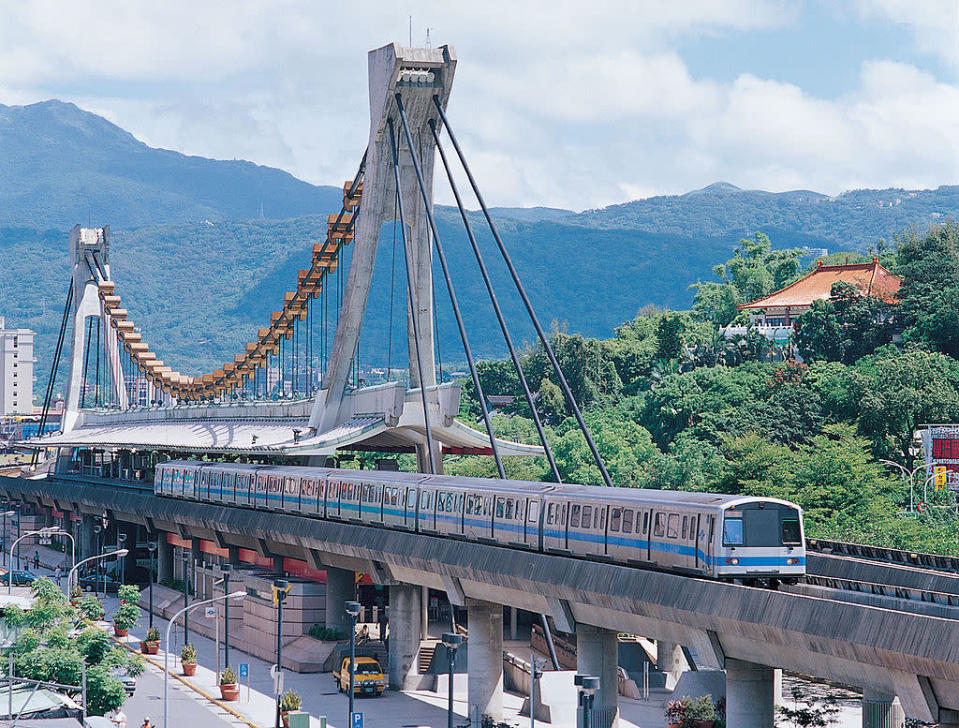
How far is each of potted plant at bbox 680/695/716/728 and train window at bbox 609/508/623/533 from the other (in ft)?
26.9

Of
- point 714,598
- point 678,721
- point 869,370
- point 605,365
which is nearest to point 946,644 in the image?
point 714,598

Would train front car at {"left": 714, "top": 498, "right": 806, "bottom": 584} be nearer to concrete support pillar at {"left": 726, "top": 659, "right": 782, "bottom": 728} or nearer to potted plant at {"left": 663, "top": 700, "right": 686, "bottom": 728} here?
concrete support pillar at {"left": 726, "top": 659, "right": 782, "bottom": 728}

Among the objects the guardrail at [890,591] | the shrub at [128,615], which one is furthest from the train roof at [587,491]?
the shrub at [128,615]

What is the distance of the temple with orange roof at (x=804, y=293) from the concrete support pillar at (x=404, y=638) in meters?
89.3

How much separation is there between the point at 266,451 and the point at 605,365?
307 ft

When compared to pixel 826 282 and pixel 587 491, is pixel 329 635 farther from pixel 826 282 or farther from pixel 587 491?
pixel 826 282

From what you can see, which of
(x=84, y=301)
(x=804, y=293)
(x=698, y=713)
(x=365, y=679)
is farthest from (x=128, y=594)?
(x=804, y=293)

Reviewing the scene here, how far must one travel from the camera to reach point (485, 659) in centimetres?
5194

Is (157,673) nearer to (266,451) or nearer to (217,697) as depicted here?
(217,697)

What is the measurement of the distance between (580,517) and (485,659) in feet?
34.6

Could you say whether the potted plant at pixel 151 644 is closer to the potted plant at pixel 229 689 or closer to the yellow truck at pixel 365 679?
the potted plant at pixel 229 689

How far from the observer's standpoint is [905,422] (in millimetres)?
97562

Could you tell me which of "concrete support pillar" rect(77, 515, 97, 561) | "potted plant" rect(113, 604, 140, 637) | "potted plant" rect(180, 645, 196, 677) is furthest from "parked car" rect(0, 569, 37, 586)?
"potted plant" rect(180, 645, 196, 677)

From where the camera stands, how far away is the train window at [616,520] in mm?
41406
